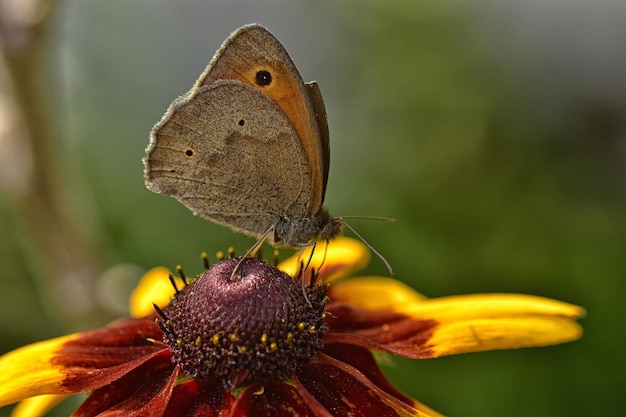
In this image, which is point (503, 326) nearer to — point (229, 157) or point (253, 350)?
point (253, 350)

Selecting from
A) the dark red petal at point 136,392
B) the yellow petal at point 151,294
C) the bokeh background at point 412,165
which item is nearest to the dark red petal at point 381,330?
the dark red petal at point 136,392

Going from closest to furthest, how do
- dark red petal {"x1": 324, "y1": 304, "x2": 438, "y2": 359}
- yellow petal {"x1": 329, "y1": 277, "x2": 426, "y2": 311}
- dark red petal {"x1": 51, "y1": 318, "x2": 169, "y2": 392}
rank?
dark red petal {"x1": 51, "y1": 318, "x2": 169, "y2": 392}
dark red petal {"x1": 324, "y1": 304, "x2": 438, "y2": 359}
yellow petal {"x1": 329, "y1": 277, "x2": 426, "y2": 311}

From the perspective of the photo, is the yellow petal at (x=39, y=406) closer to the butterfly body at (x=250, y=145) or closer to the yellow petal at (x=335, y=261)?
the butterfly body at (x=250, y=145)

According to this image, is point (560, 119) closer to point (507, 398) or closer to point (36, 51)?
point (507, 398)

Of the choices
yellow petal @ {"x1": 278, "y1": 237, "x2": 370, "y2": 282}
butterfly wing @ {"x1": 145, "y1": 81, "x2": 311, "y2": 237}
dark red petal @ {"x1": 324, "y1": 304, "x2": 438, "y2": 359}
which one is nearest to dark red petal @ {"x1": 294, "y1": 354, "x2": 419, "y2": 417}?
dark red petal @ {"x1": 324, "y1": 304, "x2": 438, "y2": 359}

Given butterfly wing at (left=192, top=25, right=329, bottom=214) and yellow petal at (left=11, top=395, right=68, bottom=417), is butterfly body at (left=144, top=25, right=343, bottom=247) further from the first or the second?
yellow petal at (left=11, top=395, right=68, bottom=417)

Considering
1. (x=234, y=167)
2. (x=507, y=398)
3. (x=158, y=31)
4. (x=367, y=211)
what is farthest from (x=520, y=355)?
(x=158, y=31)

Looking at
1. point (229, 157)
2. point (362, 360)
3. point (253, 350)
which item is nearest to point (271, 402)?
point (253, 350)
